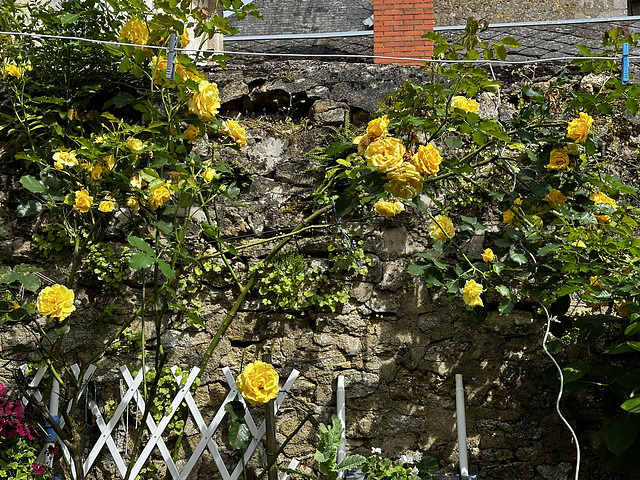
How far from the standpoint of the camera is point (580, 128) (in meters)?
2.55

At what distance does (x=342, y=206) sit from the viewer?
98.4 inches

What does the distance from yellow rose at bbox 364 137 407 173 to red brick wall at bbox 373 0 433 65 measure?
6.22 ft

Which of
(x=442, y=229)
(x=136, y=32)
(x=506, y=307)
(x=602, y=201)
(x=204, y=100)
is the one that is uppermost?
(x=136, y=32)

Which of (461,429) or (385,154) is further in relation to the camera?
(461,429)

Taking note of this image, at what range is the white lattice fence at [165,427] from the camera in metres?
2.81

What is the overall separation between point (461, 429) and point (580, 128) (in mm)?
1349

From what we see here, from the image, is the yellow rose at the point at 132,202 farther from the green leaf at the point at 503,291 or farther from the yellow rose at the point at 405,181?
the green leaf at the point at 503,291

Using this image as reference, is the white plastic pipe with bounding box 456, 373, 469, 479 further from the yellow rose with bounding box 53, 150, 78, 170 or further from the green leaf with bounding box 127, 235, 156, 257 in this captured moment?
the yellow rose with bounding box 53, 150, 78, 170

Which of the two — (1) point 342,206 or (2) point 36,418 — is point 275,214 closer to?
(1) point 342,206

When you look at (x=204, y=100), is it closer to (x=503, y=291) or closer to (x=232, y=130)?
(x=232, y=130)

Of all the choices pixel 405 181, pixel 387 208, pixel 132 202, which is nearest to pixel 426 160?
pixel 405 181

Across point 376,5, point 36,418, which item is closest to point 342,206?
point 36,418

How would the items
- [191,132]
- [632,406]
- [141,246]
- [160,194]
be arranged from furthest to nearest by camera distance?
[191,132] → [160,194] → [141,246] → [632,406]

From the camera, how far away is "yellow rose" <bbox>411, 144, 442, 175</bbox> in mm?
2312
